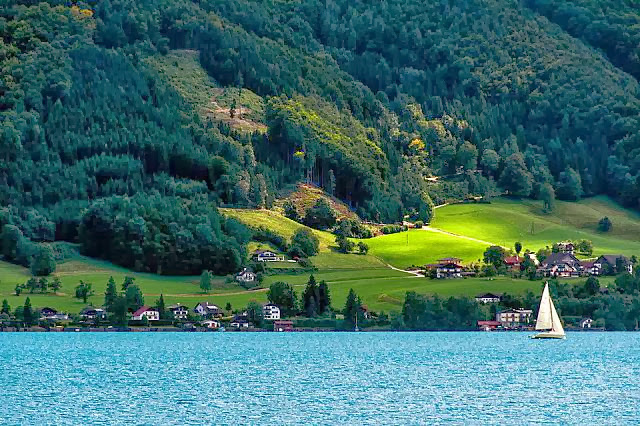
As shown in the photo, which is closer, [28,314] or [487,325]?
[28,314]

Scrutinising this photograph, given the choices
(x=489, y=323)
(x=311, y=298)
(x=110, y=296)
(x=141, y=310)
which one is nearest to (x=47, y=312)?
(x=110, y=296)

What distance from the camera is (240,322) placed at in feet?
651

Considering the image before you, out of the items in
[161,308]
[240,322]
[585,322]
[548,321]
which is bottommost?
[548,321]

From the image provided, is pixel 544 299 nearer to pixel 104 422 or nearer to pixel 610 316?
pixel 610 316

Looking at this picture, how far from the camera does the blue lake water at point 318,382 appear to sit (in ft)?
283

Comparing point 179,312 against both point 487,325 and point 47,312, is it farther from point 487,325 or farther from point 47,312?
point 487,325

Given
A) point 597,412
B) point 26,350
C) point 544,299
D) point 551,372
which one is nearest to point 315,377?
point 551,372

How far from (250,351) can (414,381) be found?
45.3 metres

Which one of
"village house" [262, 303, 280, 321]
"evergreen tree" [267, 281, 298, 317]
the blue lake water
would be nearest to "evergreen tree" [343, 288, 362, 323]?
"evergreen tree" [267, 281, 298, 317]

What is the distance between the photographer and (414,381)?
355 feet

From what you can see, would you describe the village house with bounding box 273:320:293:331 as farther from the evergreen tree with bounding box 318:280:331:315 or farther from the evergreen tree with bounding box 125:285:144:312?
the evergreen tree with bounding box 125:285:144:312

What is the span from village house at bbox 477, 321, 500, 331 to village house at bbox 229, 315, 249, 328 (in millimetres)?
31679

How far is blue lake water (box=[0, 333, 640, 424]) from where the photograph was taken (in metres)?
86.1

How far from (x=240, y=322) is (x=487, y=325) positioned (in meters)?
33.8
